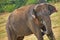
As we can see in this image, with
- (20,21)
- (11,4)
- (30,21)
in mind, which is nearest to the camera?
(30,21)

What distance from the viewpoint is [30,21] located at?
19.1 ft

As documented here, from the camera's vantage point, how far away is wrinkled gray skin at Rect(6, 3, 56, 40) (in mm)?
5508

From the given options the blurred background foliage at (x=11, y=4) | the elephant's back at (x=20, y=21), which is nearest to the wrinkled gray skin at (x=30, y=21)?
the elephant's back at (x=20, y=21)

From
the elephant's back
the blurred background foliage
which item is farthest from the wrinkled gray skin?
the blurred background foliage

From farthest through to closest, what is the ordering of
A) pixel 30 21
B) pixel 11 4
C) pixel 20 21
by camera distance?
pixel 11 4, pixel 20 21, pixel 30 21

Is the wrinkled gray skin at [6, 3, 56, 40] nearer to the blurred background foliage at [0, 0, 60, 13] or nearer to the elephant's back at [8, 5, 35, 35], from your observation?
the elephant's back at [8, 5, 35, 35]

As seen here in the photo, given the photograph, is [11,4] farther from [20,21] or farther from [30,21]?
[30,21]

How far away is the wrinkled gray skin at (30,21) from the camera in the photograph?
5508 mm

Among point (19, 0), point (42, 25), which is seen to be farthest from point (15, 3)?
point (42, 25)

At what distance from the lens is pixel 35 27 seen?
5.71 meters

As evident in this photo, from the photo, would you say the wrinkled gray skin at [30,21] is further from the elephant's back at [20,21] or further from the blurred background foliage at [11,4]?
the blurred background foliage at [11,4]

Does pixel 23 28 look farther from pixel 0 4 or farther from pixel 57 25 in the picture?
pixel 0 4

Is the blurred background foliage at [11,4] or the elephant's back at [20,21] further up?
the blurred background foliage at [11,4]

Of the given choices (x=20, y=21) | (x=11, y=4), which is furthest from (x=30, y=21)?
(x=11, y=4)
